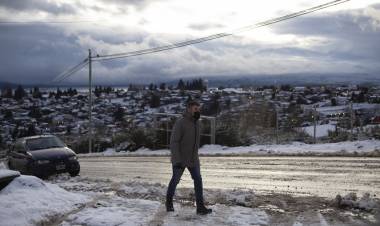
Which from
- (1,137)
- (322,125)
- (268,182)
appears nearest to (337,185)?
(268,182)

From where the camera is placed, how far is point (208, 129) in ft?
91.8

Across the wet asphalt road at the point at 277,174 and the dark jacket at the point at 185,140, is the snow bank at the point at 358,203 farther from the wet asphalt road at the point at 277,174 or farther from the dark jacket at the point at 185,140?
the dark jacket at the point at 185,140

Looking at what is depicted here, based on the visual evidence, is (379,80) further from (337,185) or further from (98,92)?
(98,92)

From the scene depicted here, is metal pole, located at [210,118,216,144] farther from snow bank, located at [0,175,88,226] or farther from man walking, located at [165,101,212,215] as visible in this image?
man walking, located at [165,101,212,215]

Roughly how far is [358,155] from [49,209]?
1232 centimetres

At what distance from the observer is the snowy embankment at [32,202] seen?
8.92 metres

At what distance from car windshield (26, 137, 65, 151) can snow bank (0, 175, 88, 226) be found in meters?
7.72

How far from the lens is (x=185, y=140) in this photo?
9.23m

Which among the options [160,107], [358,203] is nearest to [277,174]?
[358,203]

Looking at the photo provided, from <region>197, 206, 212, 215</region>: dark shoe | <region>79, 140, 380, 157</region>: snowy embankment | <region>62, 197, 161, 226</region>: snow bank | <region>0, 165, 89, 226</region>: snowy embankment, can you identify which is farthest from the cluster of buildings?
<region>197, 206, 212, 215</region>: dark shoe

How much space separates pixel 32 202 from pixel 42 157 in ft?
26.1

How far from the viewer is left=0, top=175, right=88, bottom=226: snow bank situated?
8914mm

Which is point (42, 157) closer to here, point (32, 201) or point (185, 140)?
point (32, 201)

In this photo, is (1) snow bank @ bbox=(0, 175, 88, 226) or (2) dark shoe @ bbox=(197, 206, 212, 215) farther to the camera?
(2) dark shoe @ bbox=(197, 206, 212, 215)
